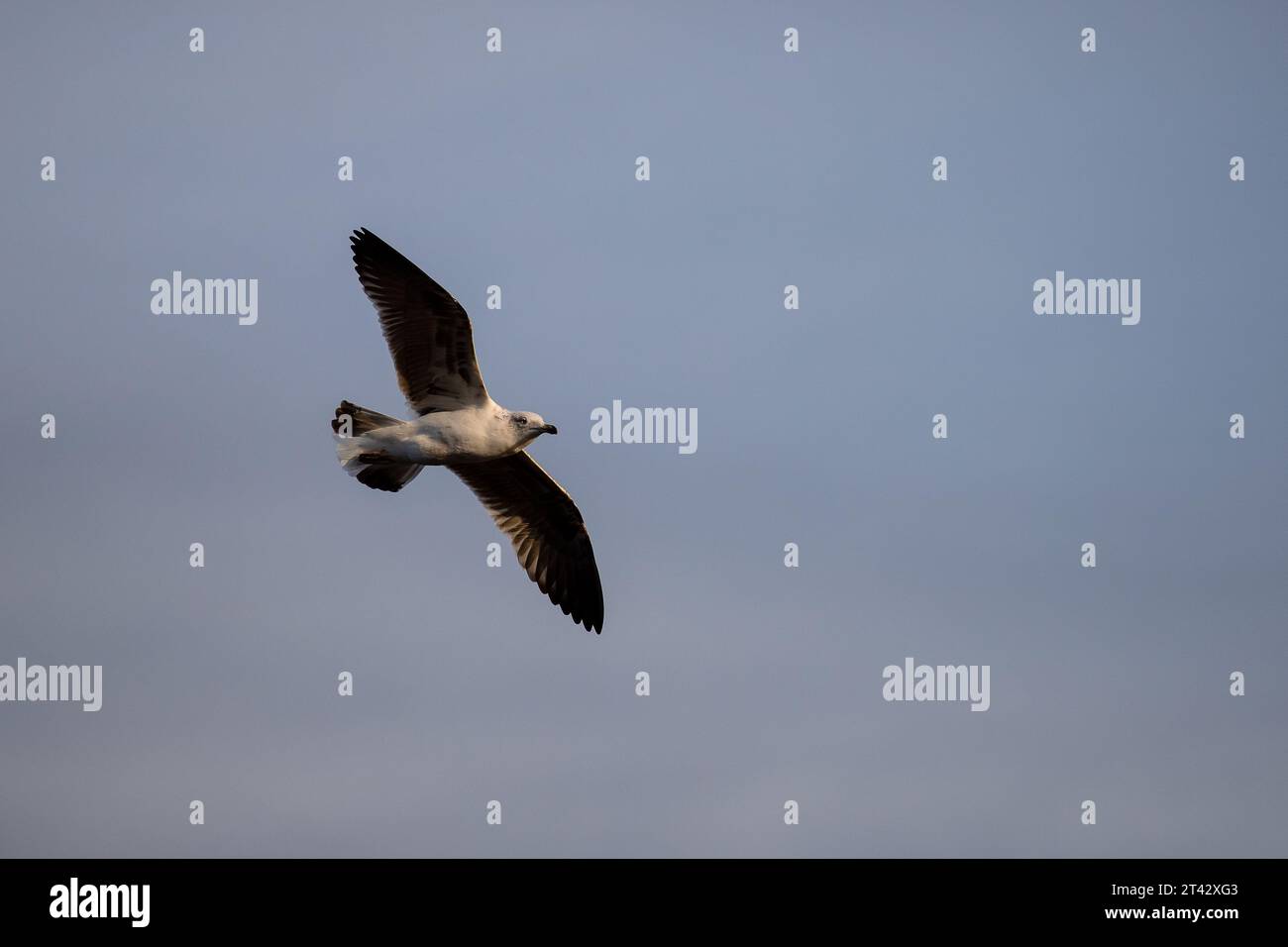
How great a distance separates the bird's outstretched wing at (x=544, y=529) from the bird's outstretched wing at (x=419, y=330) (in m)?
1.17

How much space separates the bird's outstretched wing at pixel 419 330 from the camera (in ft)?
49.9

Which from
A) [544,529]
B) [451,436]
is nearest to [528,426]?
[451,436]

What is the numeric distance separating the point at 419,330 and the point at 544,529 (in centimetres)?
261

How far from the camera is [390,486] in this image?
15.6m

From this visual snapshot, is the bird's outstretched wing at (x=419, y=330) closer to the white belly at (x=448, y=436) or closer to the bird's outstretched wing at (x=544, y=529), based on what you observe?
the white belly at (x=448, y=436)

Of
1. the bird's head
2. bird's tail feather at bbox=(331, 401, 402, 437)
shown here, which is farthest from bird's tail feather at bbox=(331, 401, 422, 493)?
the bird's head

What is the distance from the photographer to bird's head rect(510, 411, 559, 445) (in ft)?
50.1

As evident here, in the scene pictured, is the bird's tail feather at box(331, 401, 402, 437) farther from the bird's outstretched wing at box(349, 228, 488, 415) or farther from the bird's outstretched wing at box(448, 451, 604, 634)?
the bird's outstretched wing at box(448, 451, 604, 634)

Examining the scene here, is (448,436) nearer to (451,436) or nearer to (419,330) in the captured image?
(451,436)

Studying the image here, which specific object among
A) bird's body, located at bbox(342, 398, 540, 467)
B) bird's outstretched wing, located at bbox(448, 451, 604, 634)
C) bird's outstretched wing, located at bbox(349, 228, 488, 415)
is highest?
bird's outstretched wing, located at bbox(349, 228, 488, 415)

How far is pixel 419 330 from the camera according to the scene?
604 inches

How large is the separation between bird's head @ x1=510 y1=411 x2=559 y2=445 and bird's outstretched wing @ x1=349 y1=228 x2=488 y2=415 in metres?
0.33
